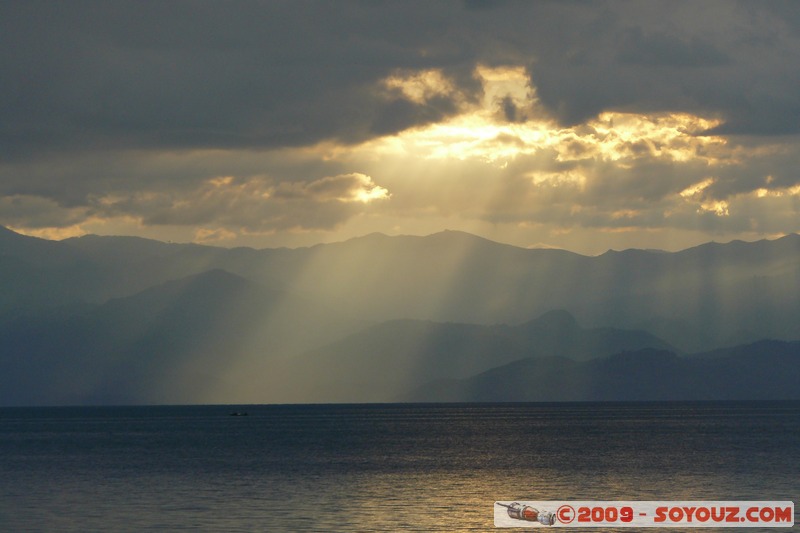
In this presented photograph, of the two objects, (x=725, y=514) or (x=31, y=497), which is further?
(x=31, y=497)

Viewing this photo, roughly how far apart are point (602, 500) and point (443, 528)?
22.4m

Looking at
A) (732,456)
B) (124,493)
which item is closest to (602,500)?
(124,493)

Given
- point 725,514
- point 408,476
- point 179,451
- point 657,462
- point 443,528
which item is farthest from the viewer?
point 179,451

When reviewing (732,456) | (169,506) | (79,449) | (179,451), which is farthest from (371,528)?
(79,449)

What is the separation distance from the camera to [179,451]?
587 ft

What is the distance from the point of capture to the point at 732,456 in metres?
154

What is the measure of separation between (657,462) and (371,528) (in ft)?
227

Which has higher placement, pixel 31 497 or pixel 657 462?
pixel 657 462

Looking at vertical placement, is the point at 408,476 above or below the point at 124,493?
above

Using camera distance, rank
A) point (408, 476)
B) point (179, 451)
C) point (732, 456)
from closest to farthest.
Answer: point (408, 476) → point (732, 456) → point (179, 451)

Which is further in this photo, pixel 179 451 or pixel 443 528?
pixel 179 451

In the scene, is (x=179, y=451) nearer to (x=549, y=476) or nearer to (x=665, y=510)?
(x=549, y=476)

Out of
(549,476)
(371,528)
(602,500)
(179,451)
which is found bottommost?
(371,528)

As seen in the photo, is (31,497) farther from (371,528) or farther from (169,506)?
(371,528)
